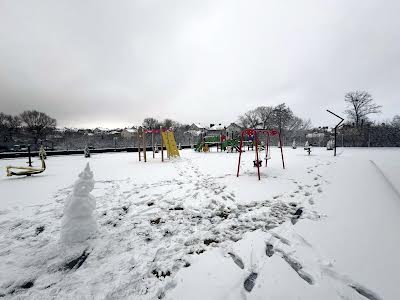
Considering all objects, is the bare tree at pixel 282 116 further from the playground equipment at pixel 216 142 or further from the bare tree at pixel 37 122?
the bare tree at pixel 37 122

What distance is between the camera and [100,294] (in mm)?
1917

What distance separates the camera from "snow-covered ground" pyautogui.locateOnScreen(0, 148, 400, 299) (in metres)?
1.98

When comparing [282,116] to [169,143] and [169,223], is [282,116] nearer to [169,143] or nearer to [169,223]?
[169,143]

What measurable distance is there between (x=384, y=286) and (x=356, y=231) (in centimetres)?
121

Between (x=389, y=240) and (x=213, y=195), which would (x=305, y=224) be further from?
(x=213, y=195)

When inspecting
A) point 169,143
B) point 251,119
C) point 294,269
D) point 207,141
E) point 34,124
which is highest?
point 251,119

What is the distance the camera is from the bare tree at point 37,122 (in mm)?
42219

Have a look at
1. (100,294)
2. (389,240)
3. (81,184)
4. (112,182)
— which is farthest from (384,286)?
(112,182)

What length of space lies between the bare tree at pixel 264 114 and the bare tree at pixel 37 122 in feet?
166

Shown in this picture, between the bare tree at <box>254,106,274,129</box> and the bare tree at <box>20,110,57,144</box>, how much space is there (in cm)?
5075

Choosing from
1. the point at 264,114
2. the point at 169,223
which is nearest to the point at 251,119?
the point at 264,114

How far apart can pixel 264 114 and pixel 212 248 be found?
5632cm

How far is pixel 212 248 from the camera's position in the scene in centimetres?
267

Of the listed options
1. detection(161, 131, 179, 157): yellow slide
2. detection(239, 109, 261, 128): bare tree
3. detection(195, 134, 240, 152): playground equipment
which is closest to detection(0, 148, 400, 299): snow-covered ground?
detection(161, 131, 179, 157): yellow slide
